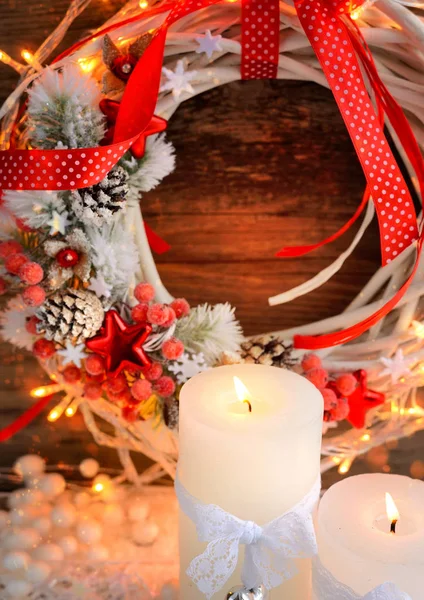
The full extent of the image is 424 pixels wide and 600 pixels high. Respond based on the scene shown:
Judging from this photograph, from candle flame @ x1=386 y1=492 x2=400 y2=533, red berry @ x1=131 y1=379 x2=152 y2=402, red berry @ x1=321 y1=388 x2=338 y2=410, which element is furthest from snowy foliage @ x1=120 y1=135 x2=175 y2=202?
candle flame @ x1=386 y1=492 x2=400 y2=533

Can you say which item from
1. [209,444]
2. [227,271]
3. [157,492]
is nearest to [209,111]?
[227,271]

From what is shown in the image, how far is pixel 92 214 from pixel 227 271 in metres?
0.29

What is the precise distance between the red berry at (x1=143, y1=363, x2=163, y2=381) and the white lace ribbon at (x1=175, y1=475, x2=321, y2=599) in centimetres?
22

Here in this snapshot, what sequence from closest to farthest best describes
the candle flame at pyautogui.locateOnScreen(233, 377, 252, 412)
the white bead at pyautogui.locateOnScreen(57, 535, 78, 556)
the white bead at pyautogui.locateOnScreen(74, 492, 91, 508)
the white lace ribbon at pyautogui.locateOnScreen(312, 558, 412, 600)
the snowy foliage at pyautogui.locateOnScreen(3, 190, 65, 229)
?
1. the white lace ribbon at pyautogui.locateOnScreen(312, 558, 412, 600)
2. the candle flame at pyautogui.locateOnScreen(233, 377, 252, 412)
3. the snowy foliage at pyautogui.locateOnScreen(3, 190, 65, 229)
4. the white bead at pyautogui.locateOnScreen(57, 535, 78, 556)
5. the white bead at pyautogui.locateOnScreen(74, 492, 91, 508)

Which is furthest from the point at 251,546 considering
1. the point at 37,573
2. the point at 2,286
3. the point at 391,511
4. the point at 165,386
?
the point at 2,286

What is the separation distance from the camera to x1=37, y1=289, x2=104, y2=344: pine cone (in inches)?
30.8

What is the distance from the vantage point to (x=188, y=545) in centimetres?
70

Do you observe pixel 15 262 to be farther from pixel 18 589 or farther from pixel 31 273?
pixel 18 589

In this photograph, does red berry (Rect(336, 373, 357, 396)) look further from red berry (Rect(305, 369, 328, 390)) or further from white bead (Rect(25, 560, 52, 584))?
white bead (Rect(25, 560, 52, 584))

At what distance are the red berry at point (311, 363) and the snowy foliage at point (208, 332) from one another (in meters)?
0.10

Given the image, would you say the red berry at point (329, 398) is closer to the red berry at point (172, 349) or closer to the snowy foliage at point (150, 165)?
the red berry at point (172, 349)

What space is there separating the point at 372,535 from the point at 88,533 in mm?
456

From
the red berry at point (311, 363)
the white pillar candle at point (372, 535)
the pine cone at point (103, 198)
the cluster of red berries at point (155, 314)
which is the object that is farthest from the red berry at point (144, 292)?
the white pillar candle at point (372, 535)

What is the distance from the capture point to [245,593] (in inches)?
24.5
